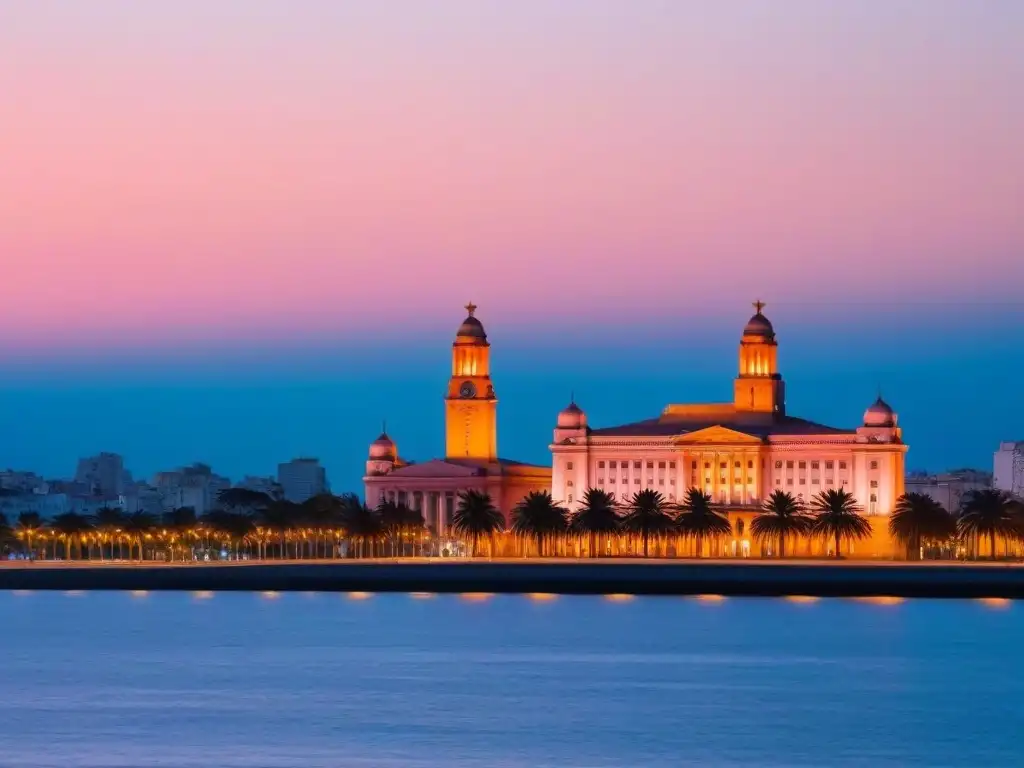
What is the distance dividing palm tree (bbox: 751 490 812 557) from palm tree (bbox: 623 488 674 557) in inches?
244

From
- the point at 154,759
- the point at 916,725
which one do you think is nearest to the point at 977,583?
the point at 916,725

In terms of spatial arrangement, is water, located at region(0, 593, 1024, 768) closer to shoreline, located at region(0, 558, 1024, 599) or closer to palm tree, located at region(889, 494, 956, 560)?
shoreline, located at region(0, 558, 1024, 599)

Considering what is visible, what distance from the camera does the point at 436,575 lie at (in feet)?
531

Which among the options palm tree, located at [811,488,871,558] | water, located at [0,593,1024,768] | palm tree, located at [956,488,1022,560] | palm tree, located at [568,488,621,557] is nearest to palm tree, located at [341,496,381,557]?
palm tree, located at [568,488,621,557]

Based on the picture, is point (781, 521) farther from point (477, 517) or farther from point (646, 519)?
point (477, 517)

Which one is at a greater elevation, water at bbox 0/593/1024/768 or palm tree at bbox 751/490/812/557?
palm tree at bbox 751/490/812/557

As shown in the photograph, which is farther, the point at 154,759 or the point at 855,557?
the point at 855,557

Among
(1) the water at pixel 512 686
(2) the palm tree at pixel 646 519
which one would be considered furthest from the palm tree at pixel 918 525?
(1) the water at pixel 512 686

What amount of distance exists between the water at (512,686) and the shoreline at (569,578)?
27.2ft

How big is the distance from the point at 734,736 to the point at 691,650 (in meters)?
31.2

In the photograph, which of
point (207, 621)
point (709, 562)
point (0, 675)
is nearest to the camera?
point (0, 675)

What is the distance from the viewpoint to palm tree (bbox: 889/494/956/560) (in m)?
184

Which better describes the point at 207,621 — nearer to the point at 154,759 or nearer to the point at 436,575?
the point at 436,575

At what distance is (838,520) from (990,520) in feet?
33.5
